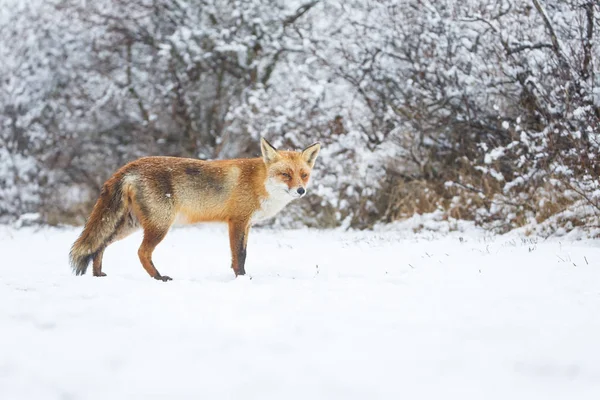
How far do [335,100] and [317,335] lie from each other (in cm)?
1023

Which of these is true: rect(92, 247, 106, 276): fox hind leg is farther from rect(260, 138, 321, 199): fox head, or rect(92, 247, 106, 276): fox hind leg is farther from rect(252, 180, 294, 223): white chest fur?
rect(260, 138, 321, 199): fox head

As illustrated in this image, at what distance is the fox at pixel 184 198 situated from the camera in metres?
5.25

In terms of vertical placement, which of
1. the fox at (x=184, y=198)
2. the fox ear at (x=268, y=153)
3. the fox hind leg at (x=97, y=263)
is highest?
the fox ear at (x=268, y=153)

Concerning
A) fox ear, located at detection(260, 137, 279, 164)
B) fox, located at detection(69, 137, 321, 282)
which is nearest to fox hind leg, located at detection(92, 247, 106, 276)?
fox, located at detection(69, 137, 321, 282)

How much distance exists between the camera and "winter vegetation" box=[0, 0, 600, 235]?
334 inches

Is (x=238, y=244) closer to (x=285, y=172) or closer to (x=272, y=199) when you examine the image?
(x=272, y=199)

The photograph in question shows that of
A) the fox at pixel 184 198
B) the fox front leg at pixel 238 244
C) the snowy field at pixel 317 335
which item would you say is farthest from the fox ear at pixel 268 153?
the snowy field at pixel 317 335

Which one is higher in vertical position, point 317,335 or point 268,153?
point 268,153

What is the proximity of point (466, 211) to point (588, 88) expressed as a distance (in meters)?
3.24

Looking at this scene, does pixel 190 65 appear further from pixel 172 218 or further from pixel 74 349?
pixel 74 349

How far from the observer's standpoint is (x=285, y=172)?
5.79 m

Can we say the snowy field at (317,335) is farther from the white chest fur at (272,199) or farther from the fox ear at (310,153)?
the fox ear at (310,153)

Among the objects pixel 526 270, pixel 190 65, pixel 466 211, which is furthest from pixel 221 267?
pixel 190 65

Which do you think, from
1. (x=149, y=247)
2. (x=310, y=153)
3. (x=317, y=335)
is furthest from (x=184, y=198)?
(x=317, y=335)
